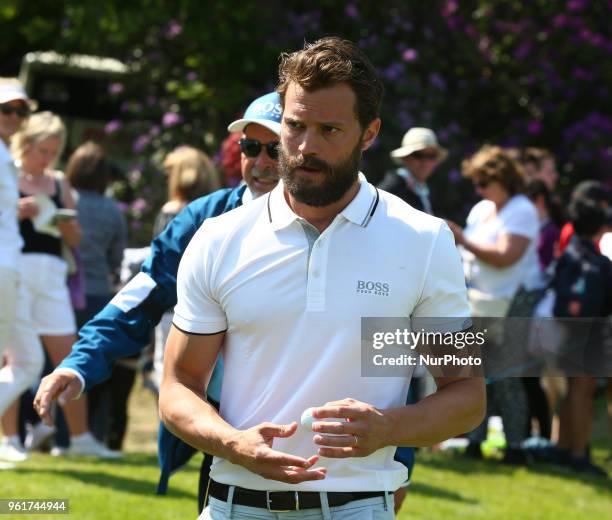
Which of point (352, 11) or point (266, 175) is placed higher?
point (352, 11)

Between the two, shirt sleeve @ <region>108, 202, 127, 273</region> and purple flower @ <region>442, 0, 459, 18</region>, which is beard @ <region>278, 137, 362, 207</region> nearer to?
shirt sleeve @ <region>108, 202, 127, 273</region>

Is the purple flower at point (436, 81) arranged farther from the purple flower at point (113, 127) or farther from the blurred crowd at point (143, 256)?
the blurred crowd at point (143, 256)

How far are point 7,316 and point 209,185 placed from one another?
1.82 m

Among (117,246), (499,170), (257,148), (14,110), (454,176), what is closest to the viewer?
(257,148)

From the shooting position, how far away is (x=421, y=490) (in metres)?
7.82

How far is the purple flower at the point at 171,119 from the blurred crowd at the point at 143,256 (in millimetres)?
4478

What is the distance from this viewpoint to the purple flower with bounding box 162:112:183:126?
45.3ft

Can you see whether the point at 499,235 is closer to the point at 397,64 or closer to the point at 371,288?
the point at 397,64

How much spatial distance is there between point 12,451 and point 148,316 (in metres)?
4.16

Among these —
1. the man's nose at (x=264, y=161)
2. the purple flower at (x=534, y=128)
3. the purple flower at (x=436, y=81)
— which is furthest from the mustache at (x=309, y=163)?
the purple flower at (x=534, y=128)

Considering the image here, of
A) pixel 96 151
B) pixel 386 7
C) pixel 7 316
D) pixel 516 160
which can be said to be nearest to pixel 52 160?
pixel 96 151

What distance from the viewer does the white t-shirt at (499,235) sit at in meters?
8.85

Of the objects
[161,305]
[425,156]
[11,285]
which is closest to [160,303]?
[161,305]

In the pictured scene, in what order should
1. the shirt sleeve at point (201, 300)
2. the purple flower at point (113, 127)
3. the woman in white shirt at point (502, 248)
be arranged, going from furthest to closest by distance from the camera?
the purple flower at point (113, 127) → the woman in white shirt at point (502, 248) → the shirt sleeve at point (201, 300)
